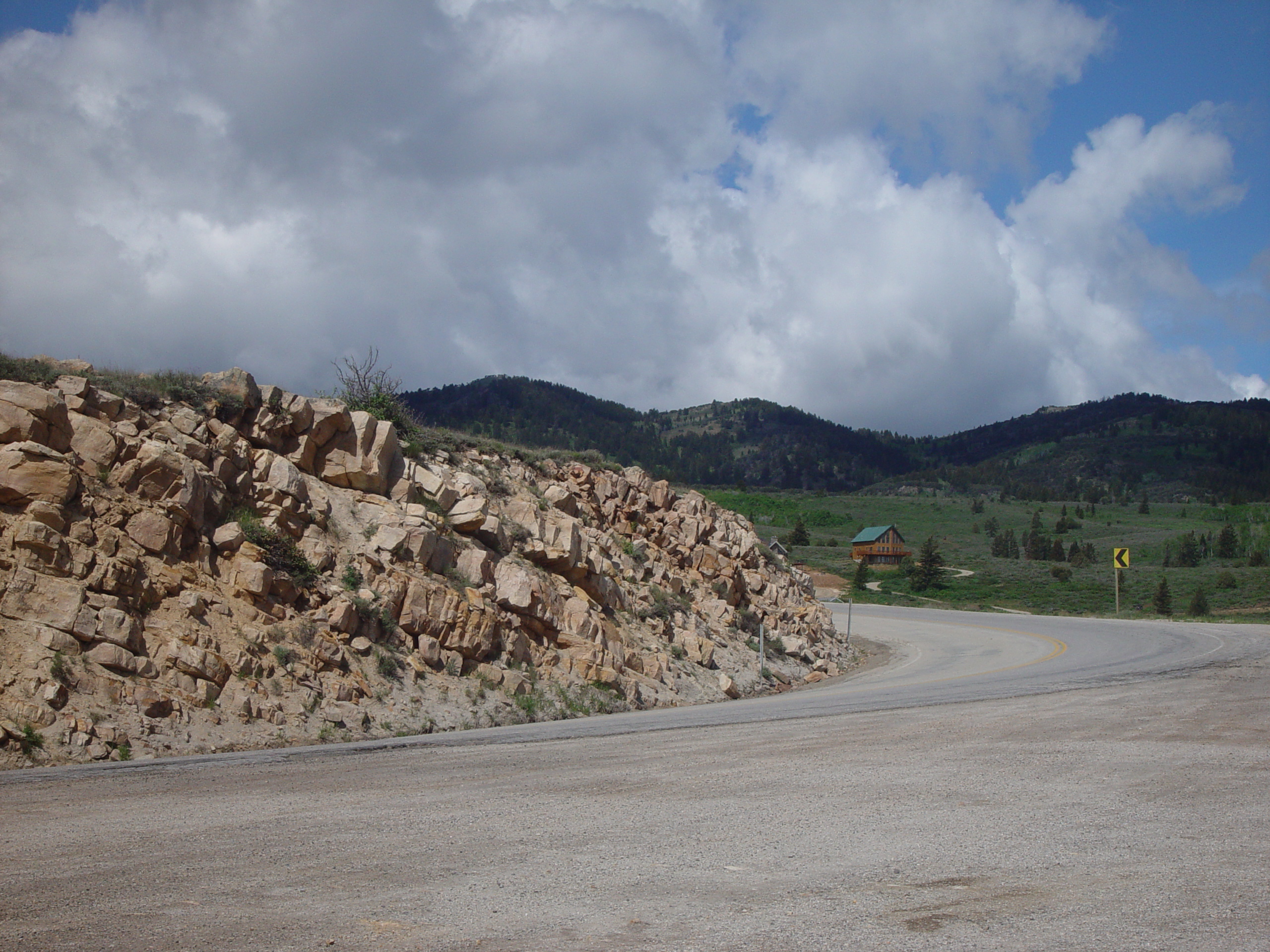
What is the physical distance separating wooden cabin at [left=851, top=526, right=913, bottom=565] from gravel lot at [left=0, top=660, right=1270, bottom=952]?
3302 inches

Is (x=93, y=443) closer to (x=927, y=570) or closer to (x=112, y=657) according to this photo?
(x=112, y=657)

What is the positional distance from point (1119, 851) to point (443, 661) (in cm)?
1287

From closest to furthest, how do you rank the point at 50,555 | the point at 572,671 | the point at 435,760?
1. the point at 435,760
2. the point at 50,555
3. the point at 572,671

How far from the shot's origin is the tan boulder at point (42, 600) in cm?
1227

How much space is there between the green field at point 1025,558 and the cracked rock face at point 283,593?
33.9 m

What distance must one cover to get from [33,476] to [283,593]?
14.4 ft

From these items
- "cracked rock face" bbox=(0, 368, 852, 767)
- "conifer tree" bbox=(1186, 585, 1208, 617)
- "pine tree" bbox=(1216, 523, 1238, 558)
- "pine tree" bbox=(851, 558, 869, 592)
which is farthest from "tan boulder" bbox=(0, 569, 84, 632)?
"pine tree" bbox=(1216, 523, 1238, 558)

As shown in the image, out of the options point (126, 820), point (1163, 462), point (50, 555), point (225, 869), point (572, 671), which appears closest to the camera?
point (225, 869)

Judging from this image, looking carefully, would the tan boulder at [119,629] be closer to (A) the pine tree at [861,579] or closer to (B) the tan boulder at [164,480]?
(B) the tan boulder at [164,480]

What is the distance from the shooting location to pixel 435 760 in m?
10.9

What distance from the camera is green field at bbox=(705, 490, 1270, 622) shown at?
193ft

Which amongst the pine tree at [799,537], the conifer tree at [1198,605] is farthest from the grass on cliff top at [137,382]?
the pine tree at [799,537]

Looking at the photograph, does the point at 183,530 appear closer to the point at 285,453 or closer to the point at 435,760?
the point at 285,453

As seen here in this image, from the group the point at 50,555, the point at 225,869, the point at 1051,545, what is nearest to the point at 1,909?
the point at 225,869
